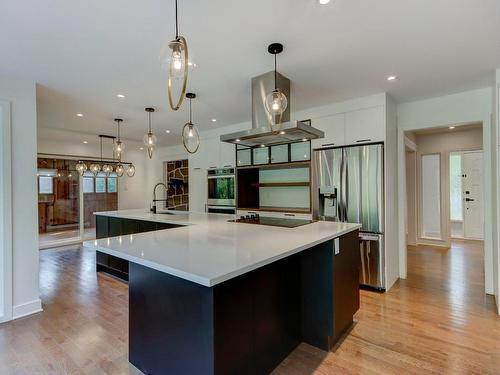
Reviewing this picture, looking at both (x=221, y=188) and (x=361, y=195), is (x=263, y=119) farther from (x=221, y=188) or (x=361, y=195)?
(x=221, y=188)

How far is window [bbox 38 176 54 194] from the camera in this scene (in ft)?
20.3

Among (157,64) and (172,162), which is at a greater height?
(157,64)

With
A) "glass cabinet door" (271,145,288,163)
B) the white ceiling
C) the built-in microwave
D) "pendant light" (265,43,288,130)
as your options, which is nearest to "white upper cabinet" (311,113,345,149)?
the white ceiling

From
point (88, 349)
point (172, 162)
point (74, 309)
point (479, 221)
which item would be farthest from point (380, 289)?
point (172, 162)

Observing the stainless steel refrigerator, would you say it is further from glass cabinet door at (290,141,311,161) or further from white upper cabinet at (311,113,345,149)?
glass cabinet door at (290,141,311,161)

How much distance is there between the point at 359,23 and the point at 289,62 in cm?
74

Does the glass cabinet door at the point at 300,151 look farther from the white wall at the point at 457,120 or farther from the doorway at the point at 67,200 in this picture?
the doorway at the point at 67,200

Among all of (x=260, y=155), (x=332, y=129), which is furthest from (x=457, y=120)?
(x=260, y=155)

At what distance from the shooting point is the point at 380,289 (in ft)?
11.2

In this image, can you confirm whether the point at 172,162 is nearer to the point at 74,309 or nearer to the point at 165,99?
the point at 165,99

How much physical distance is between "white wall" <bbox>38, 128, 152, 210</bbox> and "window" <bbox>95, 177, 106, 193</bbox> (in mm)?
380

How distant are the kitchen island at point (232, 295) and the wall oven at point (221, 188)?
2.62m

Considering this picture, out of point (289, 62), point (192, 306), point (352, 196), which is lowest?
point (192, 306)

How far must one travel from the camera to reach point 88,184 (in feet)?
22.5
